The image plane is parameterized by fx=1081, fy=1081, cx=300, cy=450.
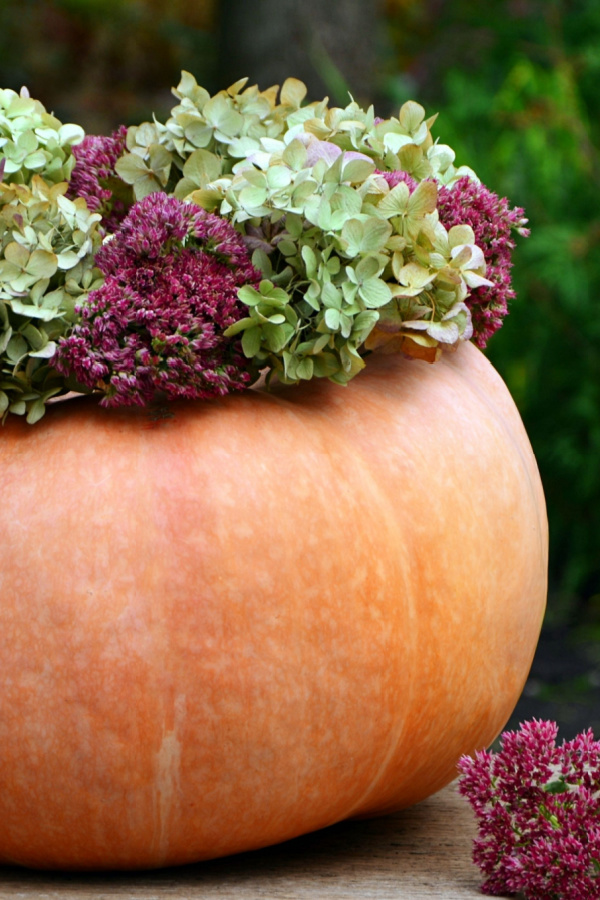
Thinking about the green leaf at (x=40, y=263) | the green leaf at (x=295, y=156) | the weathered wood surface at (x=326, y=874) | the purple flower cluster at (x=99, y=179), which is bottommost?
the weathered wood surface at (x=326, y=874)

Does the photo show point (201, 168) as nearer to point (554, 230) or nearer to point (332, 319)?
point (332, 319)

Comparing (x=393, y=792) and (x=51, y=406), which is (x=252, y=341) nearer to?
(x=51, y=406)

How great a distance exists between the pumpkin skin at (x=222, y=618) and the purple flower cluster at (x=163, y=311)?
0.27 ft

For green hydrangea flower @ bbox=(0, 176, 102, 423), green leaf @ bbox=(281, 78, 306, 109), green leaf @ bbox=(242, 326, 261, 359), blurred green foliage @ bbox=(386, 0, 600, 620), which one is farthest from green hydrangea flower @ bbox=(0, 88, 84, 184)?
blurred green foliage @ bbox=(386, 0, 600, 620)

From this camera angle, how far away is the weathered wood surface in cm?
144

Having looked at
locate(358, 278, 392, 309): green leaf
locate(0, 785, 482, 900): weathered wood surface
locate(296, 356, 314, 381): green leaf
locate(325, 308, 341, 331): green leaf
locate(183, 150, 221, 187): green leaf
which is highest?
locate(358, 278, 392, 309): green leaf

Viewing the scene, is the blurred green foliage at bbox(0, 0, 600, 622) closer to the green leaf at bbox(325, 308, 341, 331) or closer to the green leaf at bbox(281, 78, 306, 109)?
the green leaf at bbox(281, 78, 306, 109)

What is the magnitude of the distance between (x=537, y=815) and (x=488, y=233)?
85 cm

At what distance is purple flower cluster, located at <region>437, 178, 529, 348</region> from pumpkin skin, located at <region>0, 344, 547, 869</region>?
250mm

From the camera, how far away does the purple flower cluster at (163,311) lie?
138 cm

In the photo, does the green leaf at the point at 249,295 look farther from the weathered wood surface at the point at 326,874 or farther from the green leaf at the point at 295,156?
the weathered wood surface at the point at 326,874

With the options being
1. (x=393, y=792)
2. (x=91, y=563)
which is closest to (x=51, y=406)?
(x=91, y=563)

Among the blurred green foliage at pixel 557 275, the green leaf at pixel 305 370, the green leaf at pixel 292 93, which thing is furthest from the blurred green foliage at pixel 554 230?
the green leaf at pixel 305 370

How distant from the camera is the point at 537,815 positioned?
4.60 feet
